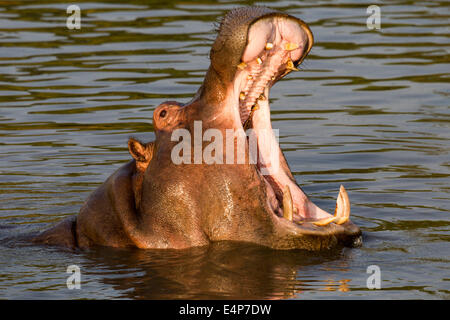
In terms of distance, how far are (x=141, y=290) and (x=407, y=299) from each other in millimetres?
1814

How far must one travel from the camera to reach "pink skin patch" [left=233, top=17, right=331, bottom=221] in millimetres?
7441

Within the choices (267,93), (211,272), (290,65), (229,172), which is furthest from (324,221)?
(290,65)

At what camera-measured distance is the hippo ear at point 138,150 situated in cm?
793

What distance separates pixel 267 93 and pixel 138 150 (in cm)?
106

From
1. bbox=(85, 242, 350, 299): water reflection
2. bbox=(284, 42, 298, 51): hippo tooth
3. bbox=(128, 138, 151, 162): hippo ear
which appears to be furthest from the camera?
bbox=(128, 138, 151, 162): hippo ear

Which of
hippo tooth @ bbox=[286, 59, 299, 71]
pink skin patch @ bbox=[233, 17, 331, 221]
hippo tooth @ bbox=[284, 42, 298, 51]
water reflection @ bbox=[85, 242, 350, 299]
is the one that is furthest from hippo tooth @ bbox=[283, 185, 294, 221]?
hippo tooth @ bbox=[284, 42, 298, 51]

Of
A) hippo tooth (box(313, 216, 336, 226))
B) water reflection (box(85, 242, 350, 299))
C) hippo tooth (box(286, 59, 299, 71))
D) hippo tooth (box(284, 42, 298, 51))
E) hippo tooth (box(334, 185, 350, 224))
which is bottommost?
water reflection (box(85, 242, 350, 299))

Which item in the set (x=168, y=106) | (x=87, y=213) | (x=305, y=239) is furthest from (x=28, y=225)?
(x=305, y=239)

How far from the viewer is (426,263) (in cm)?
770

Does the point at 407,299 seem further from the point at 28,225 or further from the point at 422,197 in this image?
the point at 28,225

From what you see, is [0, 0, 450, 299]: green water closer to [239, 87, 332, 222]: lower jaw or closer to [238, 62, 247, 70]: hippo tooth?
[239, 87, 332, 222]: lower jaw

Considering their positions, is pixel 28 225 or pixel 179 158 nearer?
pixel 179 158

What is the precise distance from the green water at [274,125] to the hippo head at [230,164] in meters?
0.18

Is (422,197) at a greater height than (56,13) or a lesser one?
lesser
